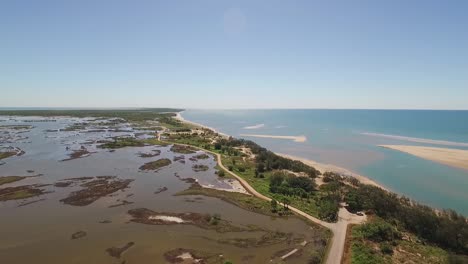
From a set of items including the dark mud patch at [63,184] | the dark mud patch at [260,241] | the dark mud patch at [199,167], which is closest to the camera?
the dark mud patch at [260,241]

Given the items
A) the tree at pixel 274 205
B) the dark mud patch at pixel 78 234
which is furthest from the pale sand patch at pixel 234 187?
the dark mud patch at pixel 78 234

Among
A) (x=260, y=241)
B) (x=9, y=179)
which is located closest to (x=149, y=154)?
(x=9, y=179)

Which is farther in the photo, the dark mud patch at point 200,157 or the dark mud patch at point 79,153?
the dark mud patch at point 200,157

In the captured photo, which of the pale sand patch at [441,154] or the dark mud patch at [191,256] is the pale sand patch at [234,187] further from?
the pale sand patch at [441,154]

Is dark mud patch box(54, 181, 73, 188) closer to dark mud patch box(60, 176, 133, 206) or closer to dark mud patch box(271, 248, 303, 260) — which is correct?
dark mud patch box(60, 176, 133, 206)

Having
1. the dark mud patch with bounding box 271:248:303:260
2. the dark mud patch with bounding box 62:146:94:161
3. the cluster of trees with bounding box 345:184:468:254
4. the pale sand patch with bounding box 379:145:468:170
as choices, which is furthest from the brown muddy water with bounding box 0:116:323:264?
the pale sand patch with bounding box 379:145:468:170

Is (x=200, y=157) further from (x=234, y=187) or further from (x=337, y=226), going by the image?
(x=337, y=226)

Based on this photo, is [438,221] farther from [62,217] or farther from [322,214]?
[62,217]
